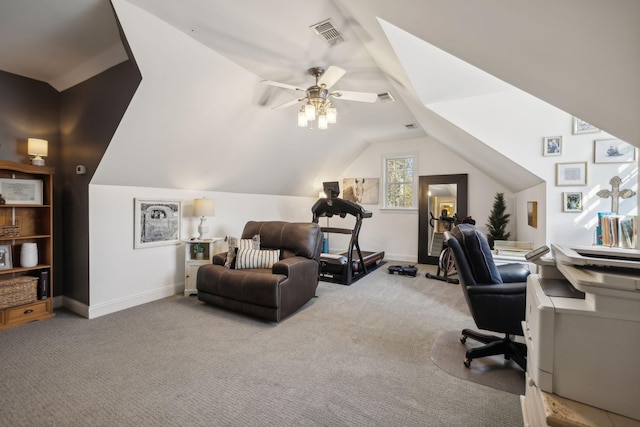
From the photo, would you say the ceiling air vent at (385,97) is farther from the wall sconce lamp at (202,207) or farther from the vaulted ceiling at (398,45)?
the wall sconce lamp at (202,207)

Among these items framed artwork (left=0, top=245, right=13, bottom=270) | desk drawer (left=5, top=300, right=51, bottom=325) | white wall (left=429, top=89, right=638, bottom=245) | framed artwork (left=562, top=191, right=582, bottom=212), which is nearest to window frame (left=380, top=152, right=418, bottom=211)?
white wall (left=429, top=89, right=638, bottom=245)

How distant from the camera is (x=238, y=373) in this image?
2098mm

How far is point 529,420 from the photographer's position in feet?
4.02

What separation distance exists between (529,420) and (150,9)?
11.6ft

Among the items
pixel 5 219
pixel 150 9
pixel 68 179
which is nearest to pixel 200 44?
pixel 150 9

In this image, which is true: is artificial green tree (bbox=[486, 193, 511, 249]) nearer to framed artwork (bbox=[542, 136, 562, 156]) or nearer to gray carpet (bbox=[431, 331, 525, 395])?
framed artwork (bbox=[542, 136, 562, 156])

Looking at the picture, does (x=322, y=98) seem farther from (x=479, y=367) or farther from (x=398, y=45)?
(x=479, y=367)

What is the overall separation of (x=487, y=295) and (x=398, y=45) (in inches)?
80.9

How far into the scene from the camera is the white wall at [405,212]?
18.2 ft

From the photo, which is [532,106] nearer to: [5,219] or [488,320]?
[488,320]

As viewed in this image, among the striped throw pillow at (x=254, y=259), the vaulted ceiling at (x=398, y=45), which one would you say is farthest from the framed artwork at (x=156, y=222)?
the vaulted ceiling at (x=398, y=45)

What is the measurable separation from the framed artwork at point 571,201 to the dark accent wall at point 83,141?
15.0ft

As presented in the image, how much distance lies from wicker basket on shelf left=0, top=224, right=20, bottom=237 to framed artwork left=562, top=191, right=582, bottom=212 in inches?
232

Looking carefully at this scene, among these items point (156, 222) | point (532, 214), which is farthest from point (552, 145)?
point (156, 222)
